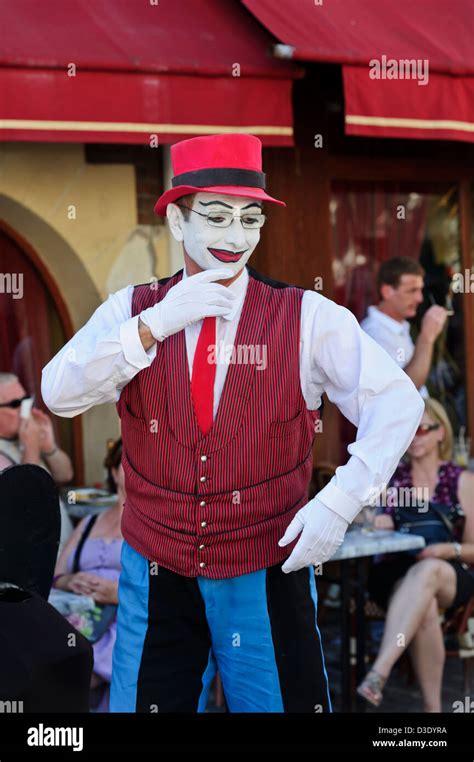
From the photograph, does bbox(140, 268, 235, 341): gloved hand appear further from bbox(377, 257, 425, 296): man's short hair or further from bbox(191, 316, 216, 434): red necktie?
bbox(377, 257, 425, 296): man's short hair

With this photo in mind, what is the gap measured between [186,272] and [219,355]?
306mm

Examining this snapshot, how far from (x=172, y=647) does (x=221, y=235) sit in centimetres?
113

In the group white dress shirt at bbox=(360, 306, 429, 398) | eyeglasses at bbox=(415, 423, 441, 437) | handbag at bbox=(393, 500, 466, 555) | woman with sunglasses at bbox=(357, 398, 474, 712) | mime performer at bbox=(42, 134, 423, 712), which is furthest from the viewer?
white dress shirt at bbox=(360, 306, 429, 398)

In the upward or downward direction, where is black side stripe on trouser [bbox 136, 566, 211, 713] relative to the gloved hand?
downward

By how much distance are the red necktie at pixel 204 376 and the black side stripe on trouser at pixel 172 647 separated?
43 centimetres

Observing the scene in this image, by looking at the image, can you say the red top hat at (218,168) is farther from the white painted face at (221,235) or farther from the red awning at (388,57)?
the red awning at (388,57)

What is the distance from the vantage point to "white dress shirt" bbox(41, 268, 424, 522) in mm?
2775

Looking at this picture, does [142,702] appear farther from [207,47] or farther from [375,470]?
[207,47]

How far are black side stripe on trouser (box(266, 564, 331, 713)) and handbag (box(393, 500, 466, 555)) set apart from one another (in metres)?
2.14

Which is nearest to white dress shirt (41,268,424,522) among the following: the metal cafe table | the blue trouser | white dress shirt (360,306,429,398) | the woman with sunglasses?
the blue trouser

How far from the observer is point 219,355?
294 cm

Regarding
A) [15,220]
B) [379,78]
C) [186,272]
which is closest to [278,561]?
[186,272]

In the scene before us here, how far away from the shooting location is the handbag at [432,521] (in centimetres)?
503

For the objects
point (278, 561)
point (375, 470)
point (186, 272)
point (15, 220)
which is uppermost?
point (15, 220)
